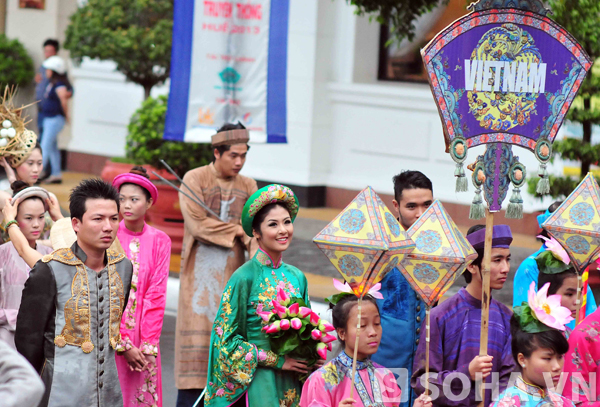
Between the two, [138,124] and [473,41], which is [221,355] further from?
[138,124]

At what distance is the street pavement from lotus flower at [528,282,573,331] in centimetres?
353

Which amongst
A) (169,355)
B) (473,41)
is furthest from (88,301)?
(169,355)

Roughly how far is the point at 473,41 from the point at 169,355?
15.2ft

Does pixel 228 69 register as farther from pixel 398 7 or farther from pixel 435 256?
pixel 435 256

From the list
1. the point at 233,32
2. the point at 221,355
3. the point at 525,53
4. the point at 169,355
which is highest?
the point at 233,32

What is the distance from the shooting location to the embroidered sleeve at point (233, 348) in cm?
447

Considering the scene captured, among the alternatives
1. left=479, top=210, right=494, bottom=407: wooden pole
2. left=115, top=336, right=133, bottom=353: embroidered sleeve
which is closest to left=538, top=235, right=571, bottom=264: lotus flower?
left=479, top=210, right=494, bottom=407: wooden pole

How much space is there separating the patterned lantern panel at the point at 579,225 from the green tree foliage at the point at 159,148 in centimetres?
632

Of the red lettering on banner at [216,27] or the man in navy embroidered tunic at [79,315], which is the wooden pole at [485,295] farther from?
the red lettering on banner at [216,27]

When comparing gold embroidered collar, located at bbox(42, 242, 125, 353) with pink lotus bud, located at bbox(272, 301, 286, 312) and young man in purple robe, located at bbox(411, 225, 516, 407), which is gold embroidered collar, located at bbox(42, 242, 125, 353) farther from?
young man in purple robe, located at bbox(411, 225, 516, 407)

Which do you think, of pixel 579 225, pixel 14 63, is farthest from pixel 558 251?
pixel 14 63

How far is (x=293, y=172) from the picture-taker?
12594 mm

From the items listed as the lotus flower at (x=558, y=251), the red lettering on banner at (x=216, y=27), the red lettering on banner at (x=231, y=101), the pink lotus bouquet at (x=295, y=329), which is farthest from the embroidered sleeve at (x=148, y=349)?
the red lettering on banner at (x=216, y=27)

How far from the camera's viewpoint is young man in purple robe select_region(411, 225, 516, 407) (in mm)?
4184
